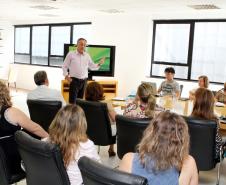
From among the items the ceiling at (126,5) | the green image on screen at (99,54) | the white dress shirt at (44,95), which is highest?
the ceiling at (126,5)

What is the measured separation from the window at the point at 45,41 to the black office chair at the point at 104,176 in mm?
7726

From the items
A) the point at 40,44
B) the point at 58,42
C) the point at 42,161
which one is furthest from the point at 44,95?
the point at 40,44

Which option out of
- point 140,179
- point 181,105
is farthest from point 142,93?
point 140,179

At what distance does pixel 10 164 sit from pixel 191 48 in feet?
18.4

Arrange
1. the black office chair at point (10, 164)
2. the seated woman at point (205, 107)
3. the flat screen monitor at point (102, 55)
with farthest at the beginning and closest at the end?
1. the flat screen monitor at point (102, 55)
2. the seated woman at point (205, 107)
3. the black office chair at point (10, 164)

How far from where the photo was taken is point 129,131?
2824 mm

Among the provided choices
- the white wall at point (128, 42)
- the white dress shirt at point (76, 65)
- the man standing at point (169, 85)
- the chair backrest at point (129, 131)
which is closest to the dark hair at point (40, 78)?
the chair backrest at point (129, 131)

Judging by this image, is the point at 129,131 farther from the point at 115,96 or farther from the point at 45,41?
the point at 45,41

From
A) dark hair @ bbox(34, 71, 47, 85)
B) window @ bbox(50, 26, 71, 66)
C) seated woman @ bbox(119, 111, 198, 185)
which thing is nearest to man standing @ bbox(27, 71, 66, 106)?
dark hair @ bbox(34, 71, 47, 85)

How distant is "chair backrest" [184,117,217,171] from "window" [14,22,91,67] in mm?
6509

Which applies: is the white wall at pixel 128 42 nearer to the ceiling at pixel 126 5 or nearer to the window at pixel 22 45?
the ceiling at pixel 126 5

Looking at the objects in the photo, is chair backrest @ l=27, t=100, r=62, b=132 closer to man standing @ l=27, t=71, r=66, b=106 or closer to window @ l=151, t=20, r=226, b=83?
man standing @ l=27, t=71, r=66, b=106

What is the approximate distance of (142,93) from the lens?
312 centimetres

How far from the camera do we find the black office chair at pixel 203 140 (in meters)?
2.73
